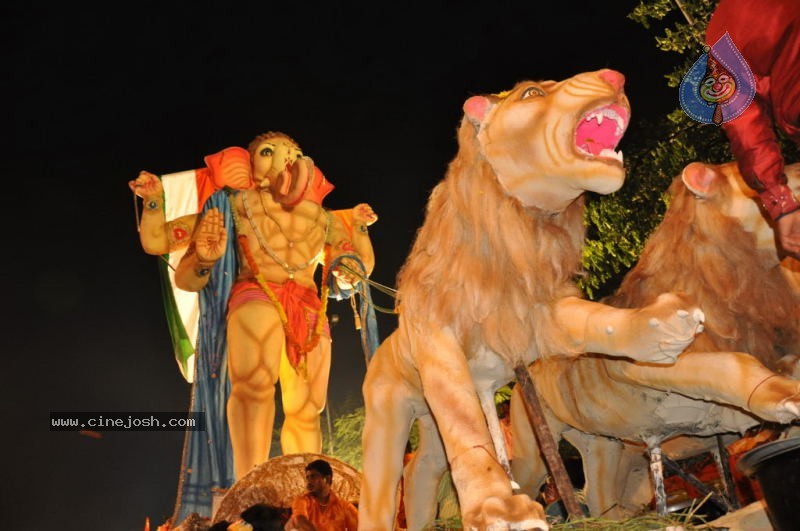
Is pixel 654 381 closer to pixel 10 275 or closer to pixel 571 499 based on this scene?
pixel 571 499

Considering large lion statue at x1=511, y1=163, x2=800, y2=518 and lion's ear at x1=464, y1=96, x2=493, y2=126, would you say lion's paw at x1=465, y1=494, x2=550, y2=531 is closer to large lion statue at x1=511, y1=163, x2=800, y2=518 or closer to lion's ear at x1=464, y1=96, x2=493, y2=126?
large lion statue at x1=511, y1=163, x2=800, y2=518

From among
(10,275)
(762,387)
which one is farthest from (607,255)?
(10,275)

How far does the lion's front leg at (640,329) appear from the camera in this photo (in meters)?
2.10

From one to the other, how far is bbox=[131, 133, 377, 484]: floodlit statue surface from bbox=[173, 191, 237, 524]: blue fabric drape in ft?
0.08

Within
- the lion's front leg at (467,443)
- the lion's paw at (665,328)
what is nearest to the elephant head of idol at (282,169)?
the lion's front leg at (467,443)

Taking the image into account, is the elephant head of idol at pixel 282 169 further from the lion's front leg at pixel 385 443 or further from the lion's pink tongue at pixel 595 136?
the lion's pink tongue at pixel 595 136

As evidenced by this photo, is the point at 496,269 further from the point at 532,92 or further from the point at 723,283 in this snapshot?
the point at 723,283

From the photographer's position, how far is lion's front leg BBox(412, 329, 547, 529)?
1.96 meters

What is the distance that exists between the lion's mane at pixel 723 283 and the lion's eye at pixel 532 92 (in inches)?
31.7

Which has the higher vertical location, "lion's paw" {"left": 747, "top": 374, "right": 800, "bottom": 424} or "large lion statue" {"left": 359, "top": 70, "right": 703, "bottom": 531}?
"large lion statue" {"left": 359, "top": 70, "right": 703, "bottom": 531}

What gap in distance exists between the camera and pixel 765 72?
335 cm

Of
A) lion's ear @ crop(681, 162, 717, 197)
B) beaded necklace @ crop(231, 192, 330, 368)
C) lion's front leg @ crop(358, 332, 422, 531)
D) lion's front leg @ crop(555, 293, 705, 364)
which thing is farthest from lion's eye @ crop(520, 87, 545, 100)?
beaded necklace @ crop(231, 192, 330, 368)

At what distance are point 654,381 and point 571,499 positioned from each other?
20.2 inches

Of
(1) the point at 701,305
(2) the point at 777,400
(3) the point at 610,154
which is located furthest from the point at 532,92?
(2) the point at 777,400
